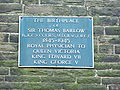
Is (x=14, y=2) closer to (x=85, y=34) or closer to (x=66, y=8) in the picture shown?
(x=66, y=8)

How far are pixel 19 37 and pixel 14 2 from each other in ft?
1.96

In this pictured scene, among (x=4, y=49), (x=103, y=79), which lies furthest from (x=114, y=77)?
(x=4, y=49)

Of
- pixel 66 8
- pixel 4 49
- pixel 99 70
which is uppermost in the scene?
pixel 66 8

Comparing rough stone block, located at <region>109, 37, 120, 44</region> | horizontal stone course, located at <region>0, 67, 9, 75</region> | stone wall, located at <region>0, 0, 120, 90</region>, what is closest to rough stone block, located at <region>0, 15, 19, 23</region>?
stone wall, located at <region>0, 0, 120, 90</region>

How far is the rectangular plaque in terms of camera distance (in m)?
4.53

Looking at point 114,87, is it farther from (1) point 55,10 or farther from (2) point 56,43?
(1) point 55,10

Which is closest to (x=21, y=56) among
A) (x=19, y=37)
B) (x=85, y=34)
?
(x=19, y=37)

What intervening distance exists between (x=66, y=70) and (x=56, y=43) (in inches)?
17.4

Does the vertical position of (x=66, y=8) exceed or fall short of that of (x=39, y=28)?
it exceeds it

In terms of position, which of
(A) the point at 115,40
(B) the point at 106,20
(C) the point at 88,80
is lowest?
(C) the point at 88,80

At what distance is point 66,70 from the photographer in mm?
4555

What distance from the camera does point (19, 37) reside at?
4.59 m

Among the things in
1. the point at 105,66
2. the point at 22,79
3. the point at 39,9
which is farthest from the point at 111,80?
the point at 39,9

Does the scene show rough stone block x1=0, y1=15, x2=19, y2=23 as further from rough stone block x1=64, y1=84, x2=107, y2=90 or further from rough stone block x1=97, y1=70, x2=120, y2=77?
rough stone block x1=97, y1=70, x2=120, y2=77
